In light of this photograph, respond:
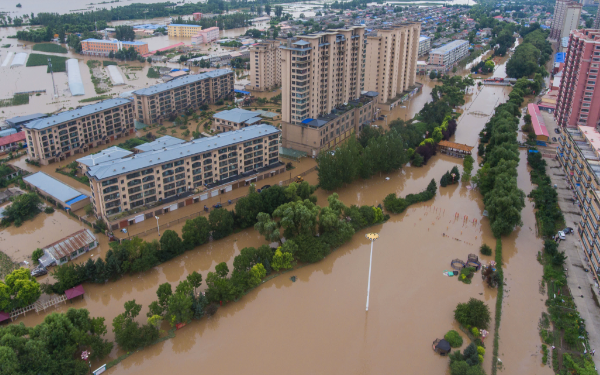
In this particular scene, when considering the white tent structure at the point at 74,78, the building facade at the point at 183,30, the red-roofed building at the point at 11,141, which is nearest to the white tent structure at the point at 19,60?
the white tent structure at the point at 74,78

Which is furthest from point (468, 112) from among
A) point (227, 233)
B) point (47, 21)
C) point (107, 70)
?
point (47, 21)

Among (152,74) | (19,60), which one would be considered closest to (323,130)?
(152,74)

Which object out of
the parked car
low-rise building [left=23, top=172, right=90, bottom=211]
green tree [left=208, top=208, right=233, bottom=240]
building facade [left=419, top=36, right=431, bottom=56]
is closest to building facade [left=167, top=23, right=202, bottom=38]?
building facade [left=419, top=36, right=431, bottom=56]

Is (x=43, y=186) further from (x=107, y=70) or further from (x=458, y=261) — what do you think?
(x=107, y=70)

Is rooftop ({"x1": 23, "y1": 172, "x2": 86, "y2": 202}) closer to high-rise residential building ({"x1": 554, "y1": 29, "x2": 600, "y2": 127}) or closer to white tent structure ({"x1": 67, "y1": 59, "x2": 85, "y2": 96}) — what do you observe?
white tent structure ({"x1": 67, "y1": 59, "x2": 85, "y2": 96})

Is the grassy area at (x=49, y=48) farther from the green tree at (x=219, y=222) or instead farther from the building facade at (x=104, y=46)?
the green tree at (x=219, y=222)

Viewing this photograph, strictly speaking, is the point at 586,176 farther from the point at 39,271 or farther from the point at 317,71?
the point at 39,271
